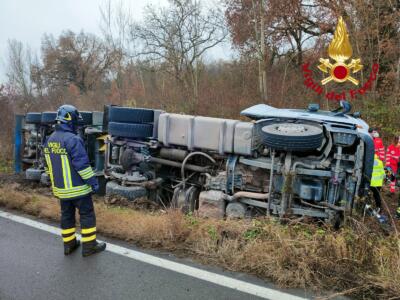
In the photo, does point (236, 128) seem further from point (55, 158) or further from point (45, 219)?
point (45, 219)

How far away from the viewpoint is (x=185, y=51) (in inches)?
699

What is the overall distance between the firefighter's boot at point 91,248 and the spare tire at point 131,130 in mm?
2322

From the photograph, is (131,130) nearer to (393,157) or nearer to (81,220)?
(81,220)

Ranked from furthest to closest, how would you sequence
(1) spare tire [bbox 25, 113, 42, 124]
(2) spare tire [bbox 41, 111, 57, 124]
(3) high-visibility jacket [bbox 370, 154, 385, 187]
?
(1) spare tire [bbox 25, 113, 42, 124]
(2) spare tire [bbox 41, 111, 57, 124]
(3) high-visibility jacket [bbox 370, 154, 385, 187]

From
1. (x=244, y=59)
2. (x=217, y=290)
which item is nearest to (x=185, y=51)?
(x=244, y=59)

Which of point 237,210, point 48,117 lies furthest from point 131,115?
point 48,117

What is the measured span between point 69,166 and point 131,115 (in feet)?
6.88

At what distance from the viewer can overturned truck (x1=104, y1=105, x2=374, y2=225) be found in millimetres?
4293

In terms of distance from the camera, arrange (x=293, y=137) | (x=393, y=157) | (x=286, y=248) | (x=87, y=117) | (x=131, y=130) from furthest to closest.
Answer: (x=393, y=157) < (x=87, y=117) < (x=131, y=130) < (x=293, y=137) < (x=286, y=248)

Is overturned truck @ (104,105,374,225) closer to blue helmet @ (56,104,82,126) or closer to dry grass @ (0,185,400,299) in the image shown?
dry grass @ (0,185,400,299)

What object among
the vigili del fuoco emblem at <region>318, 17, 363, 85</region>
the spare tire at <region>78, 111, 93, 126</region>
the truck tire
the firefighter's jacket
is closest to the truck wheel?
the truck tire

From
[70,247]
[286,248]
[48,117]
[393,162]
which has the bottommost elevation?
[70,247]

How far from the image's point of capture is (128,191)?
554 cm

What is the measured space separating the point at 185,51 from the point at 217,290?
16.1 metres
